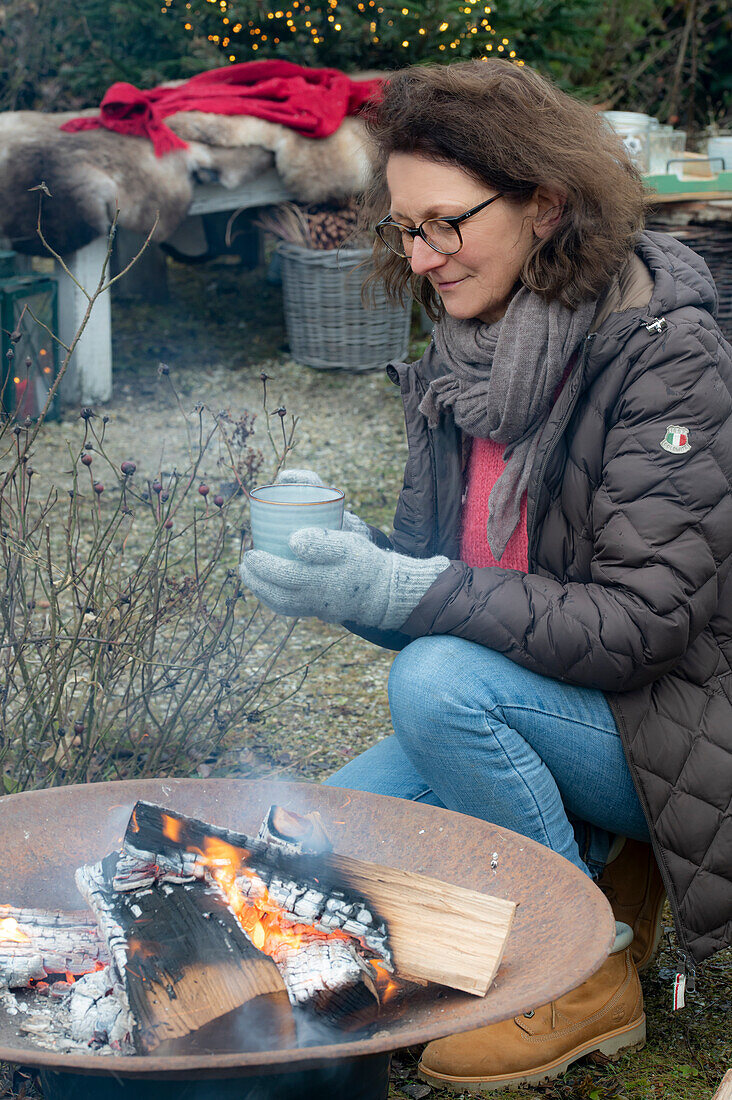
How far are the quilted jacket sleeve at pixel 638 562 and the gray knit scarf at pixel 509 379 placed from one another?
0.41 ft

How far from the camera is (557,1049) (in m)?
1.83

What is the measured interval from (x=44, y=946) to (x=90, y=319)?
15.4 feet

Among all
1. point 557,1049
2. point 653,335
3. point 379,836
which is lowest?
point 557,1049

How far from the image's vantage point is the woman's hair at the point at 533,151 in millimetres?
1787

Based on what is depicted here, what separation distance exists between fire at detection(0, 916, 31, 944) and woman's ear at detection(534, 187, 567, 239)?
135cm

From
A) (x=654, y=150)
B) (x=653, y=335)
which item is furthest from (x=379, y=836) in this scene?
(x=654, y=150)

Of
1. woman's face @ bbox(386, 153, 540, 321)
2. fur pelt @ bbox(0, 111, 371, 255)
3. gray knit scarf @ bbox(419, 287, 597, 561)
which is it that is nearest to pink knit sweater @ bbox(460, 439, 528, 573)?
gray knit scarf @ bbox(419, 287, 597, 561)

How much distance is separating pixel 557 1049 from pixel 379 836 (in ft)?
1.79

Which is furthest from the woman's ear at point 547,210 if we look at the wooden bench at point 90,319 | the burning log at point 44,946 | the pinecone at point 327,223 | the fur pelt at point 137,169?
the pinecone at point 327,223

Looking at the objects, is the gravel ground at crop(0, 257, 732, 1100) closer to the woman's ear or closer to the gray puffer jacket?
the gray puffer jacket

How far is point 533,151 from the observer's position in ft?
5.86

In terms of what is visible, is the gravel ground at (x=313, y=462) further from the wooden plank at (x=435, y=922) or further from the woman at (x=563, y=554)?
the wooden plank at (x=435, y=922)

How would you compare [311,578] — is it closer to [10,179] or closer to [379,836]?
[379,836]

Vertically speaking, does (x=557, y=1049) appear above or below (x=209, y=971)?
below
